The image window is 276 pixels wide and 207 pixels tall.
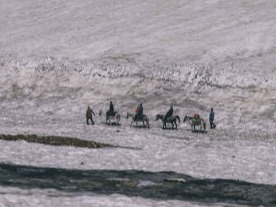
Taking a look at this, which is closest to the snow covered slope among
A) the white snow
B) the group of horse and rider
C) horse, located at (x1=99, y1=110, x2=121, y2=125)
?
the white snow

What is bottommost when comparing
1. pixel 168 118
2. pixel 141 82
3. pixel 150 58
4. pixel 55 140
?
pixel 55 140

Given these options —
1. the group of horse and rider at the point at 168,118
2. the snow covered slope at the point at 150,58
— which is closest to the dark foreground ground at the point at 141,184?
the group of horse and rider at the point at 168,118

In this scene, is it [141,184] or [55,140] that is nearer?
[141,184]

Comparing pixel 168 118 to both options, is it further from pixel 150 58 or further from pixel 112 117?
pixel 150 58

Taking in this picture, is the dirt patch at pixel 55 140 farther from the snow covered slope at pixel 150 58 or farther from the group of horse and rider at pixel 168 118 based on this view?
the snow covered slope at pixel 150 58

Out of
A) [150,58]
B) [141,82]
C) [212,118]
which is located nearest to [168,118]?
[212,118]

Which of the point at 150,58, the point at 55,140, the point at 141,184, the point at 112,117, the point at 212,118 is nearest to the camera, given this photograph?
the point at 141,184

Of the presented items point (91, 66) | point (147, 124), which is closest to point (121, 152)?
point (147, 124)

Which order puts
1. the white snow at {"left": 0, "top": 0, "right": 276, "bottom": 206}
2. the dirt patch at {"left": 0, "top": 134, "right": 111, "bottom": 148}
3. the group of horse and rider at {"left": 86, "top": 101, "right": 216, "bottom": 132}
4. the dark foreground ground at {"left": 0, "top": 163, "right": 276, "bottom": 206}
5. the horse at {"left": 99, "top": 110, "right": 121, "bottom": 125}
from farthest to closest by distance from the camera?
the horse at {"left": 99, "top": 110, "right": 121, "bottom": 125}
the group of horse and rider at {"left": 86, "top": 101, "right": 216, "bottom": 132}
the dirt patch at {"left": 0, "top": 134, "right": 111, "bottom": 148}
the white snow at {"left": 0, "top": 0, "right": 276, "bottom": 206}
the dark foreground ground at {"left": 0, "top": 163, "right": 276, "bottom": 206}

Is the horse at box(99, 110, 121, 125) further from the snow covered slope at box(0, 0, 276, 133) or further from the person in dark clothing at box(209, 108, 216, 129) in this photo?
the person in dark clothing at box(209, 108, 216, 129)
